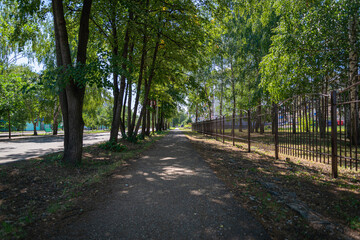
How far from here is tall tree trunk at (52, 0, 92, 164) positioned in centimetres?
561

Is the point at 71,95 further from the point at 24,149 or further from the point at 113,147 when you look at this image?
the point at 24,149

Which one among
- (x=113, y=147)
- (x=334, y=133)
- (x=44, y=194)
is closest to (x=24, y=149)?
(x=113, y=147)

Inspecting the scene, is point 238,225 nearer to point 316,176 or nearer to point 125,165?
point 316,176

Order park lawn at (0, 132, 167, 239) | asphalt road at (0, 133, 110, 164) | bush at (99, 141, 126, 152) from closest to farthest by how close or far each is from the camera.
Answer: park lawn at (0, 132, 167, 239)
asphalt road at (0, 133, 110, 164)
bush at (99, 141, 126, 152)

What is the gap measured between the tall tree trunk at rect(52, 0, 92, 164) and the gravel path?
7.21 ft

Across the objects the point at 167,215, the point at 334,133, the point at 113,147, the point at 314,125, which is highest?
the point at 314,125

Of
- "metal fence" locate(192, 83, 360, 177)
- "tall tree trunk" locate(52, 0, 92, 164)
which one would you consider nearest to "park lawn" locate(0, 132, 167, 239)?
Result: "tall tree trunk" locate(52, 0, 92, 164)

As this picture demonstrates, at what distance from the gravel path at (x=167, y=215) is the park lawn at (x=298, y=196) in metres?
0.28

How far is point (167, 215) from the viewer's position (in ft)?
9.56

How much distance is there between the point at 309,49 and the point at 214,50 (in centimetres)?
511

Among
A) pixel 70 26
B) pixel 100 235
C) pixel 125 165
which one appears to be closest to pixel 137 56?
pixel 70 26

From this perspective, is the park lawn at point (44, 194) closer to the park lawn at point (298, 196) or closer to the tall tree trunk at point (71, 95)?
the tall tree trunk at point (71, 95)

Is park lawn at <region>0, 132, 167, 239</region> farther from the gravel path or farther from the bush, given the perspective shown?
the bush

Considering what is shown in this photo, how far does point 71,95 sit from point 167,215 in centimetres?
455
